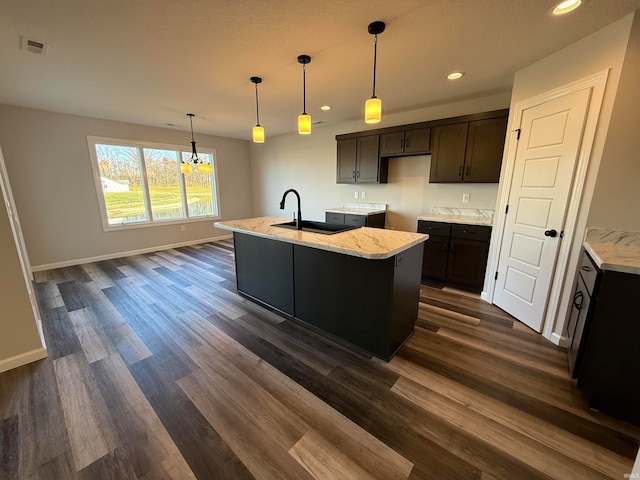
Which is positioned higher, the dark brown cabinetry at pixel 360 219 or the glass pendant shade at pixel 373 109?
the glass pendant shade at pixel 373 109

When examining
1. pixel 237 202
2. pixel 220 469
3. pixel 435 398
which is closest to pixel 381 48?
pixel 435 398

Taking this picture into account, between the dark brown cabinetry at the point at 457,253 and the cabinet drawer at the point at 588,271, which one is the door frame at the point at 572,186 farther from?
the dark brown cabinetry at the point at 457,253

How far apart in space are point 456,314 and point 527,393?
1041 mm

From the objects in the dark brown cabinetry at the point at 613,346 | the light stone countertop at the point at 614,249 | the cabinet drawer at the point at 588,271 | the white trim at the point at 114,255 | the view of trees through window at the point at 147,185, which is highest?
the view of trees through window at the point at 147,185

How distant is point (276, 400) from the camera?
5.47 feet

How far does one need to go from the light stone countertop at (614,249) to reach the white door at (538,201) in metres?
0.26

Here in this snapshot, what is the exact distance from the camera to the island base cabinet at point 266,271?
254cm

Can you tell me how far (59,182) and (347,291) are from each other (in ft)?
16.9

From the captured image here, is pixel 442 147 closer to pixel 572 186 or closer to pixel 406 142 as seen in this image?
pixel 406 142

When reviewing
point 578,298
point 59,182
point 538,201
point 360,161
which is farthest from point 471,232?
point 59,182

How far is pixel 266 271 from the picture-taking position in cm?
276

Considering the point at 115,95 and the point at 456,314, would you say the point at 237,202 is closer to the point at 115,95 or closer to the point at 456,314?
the point at 115,95

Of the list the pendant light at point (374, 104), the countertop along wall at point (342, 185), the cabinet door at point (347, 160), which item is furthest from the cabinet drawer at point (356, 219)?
the pendant light at point (374, 104)

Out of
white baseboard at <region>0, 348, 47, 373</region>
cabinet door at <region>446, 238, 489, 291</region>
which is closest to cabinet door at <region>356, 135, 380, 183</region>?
cabinet door at <region>446, 238, 489, 291</region>
